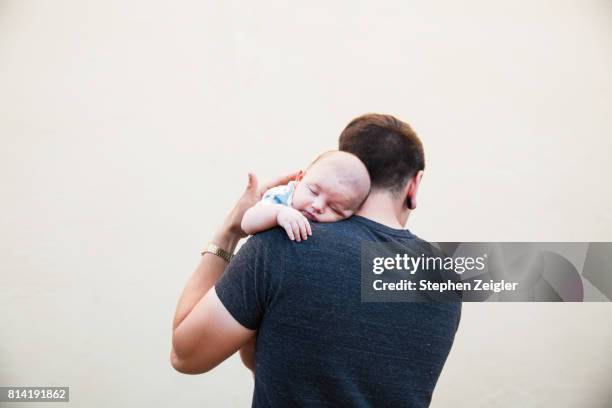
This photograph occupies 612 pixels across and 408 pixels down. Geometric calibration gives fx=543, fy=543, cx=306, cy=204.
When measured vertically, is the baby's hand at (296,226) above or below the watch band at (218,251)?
above

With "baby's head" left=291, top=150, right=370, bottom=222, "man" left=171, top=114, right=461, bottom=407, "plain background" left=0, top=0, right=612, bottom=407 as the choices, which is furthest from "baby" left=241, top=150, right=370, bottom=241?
"plain background" left=0, top=0, right=612, bottom=407

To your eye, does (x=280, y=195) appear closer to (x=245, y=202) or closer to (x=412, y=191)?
(x=245, y=202)

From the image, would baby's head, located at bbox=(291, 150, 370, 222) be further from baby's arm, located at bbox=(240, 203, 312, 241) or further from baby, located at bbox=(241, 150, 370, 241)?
baby's arm, located at bbox=(240, 203, 312, 241)

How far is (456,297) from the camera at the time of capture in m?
1.08

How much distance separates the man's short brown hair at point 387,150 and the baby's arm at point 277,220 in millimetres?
229

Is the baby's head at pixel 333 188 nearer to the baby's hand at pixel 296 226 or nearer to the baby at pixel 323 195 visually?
the baby at pixel 323 195

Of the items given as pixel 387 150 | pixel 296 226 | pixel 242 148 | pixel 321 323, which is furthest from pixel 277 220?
pixel 242 148

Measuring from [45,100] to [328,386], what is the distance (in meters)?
2.11

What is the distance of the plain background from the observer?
7.99ft

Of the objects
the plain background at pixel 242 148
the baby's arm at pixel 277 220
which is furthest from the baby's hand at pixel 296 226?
the plain background at pixel 242 148

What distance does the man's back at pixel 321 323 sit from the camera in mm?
917

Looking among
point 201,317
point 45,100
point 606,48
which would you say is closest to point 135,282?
point 45,100

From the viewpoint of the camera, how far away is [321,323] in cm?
93

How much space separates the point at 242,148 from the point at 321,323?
1686 millimetres
